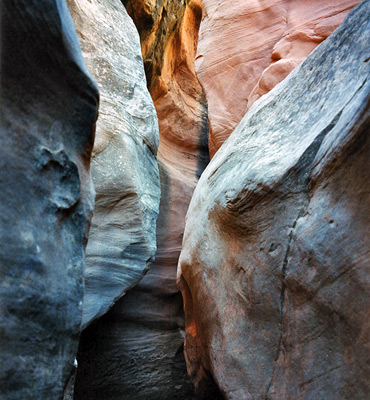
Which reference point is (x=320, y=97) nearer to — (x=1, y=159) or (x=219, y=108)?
(x=1, y=159)

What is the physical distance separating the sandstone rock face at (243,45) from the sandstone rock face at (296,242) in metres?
1.66

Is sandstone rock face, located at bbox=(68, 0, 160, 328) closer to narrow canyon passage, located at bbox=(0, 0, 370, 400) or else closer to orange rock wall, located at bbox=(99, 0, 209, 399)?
narrow canyon passage, located at bbox=(0, 0, 370, 400)

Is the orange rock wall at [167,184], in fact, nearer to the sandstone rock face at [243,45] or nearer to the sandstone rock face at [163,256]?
the sandstone rock face at [163,256]

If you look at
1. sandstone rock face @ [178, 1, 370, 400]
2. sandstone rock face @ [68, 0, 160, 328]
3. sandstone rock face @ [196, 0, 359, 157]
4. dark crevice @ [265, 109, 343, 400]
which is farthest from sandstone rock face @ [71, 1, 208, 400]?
dark crevice @ [265, 109, 343, 400]

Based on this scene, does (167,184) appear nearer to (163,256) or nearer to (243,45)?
(163,256)

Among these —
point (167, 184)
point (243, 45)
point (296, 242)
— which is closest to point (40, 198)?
point (296, 242)

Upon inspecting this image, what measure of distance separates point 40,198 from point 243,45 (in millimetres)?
4248

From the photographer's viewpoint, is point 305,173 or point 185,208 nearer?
point 305,173

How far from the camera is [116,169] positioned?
381 cm

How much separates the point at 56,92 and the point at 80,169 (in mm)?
293

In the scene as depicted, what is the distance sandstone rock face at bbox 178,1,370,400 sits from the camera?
81.0 inches

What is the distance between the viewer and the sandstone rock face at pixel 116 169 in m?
3.71

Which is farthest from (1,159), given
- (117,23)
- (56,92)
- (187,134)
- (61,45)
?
(187,134)

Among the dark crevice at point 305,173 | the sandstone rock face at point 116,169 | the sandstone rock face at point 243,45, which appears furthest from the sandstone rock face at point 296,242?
the sandstone rock face at point 243,45
